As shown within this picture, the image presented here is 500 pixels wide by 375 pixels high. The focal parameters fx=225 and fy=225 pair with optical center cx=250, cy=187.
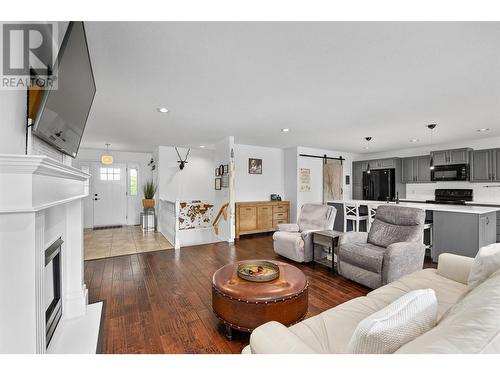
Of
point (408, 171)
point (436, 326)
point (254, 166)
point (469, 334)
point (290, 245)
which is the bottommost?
point (290, 245)

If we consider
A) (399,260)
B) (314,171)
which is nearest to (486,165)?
(314,171)

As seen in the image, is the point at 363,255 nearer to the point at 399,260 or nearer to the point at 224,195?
the point at 399,260

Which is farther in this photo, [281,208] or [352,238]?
[281,208]

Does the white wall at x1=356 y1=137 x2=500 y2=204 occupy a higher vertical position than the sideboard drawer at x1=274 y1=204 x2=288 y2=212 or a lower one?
higher

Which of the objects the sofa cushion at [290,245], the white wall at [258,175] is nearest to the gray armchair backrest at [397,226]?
the sofa cushion at [290,245]

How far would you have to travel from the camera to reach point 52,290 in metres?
1.88

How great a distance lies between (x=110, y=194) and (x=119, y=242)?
2.65m

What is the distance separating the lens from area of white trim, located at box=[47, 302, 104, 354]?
66.2 inches

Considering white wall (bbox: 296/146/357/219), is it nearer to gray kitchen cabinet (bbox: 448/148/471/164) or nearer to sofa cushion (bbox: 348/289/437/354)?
gray kitchen cabinet (bbox: 448/148/471/164)

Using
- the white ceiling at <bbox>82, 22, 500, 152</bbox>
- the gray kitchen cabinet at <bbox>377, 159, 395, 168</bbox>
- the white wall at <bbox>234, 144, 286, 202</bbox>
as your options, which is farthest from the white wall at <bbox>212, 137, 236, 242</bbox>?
the gray kitchen cabinet at <bbox>377, 159, 395, 168</bbox>

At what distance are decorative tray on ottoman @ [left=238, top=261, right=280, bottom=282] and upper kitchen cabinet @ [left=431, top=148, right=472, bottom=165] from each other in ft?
19.5

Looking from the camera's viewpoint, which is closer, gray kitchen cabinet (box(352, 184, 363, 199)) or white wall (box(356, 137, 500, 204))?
white wall (box(356, 137, 500, 204))

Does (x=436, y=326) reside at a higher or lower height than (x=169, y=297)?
→ higher
